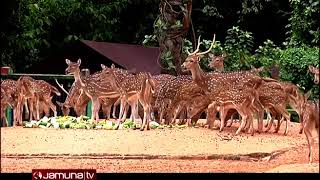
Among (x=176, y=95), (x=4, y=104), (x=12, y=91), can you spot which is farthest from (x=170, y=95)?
(x=4, y=104)

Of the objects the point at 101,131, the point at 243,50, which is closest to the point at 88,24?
the point at 101,131

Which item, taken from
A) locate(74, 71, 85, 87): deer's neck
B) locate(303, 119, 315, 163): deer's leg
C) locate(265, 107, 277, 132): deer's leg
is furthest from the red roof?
locate(303, 119, 315, 163): deer's leg

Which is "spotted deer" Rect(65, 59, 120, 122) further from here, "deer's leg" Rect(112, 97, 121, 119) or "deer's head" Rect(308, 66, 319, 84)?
"deer's head" Rect(308, 66, 319, 84)

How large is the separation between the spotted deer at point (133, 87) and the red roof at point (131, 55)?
2.8 inches

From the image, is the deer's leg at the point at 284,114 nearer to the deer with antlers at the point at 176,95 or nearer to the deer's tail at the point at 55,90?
the deer with antlers at the point at 176,95

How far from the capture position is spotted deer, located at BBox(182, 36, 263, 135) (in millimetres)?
4301

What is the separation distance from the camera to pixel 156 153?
11.5 ft

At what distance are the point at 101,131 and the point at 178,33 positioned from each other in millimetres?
931

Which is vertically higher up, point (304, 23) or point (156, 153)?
point (304, 23)

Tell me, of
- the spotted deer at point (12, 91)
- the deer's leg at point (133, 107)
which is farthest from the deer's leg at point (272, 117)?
the spotted deer at point (12, 91)

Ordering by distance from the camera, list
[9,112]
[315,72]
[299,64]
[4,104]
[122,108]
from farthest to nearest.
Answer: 1. [122,108]
2. [9,112]
3. [4,104]
4. [299,64]
5. [315,72]

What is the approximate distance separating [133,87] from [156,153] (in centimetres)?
115

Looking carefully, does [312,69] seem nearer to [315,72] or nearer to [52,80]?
[315,72]

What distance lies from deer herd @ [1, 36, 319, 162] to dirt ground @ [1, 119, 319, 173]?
0.87 ft
